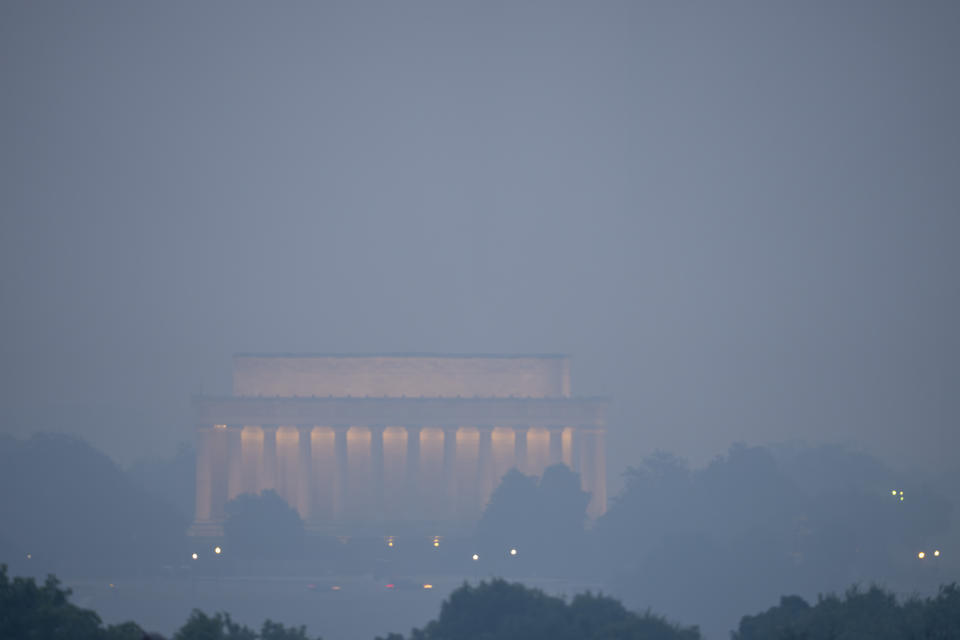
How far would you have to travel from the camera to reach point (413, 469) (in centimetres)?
15150

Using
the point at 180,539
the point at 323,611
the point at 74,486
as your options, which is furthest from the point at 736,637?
the point at 74,486

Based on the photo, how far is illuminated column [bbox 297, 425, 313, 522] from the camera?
150m

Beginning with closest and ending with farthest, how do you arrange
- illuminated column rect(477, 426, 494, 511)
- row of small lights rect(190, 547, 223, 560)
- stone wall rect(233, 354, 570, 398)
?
row of small lights rect(190, 547, 223, 560) < illuminated column rect(477, 426, 494, 511) < stone wall rect(233, 354, 570, 398)

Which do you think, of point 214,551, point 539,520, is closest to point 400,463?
point 539,520

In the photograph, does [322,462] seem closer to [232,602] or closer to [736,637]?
[232,602]

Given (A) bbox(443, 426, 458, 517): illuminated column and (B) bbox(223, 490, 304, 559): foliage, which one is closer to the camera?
(B) bbox(223, 490, 304, 559): foliage

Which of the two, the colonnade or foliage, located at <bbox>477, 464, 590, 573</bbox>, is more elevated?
the colonnade

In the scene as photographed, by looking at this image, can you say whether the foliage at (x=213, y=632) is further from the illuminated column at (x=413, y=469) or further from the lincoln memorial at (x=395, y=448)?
the illuminated column at (x=413, y=469)

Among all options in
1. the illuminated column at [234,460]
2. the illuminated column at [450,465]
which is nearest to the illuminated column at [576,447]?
the illuminated column at [450,465]

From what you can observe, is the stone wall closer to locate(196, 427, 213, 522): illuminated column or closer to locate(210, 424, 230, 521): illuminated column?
locate(210, 424, 230, 521): illuminated column

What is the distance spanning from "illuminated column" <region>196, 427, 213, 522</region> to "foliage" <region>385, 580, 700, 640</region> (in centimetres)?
8105

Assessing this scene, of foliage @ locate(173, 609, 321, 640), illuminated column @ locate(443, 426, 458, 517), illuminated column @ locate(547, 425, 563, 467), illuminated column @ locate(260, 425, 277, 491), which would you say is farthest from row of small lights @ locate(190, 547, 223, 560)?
foliage @ locate(173, 609, 321, 640)

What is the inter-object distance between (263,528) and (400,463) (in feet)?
83.2

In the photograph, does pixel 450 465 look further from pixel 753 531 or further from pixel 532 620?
pixel 532 620
